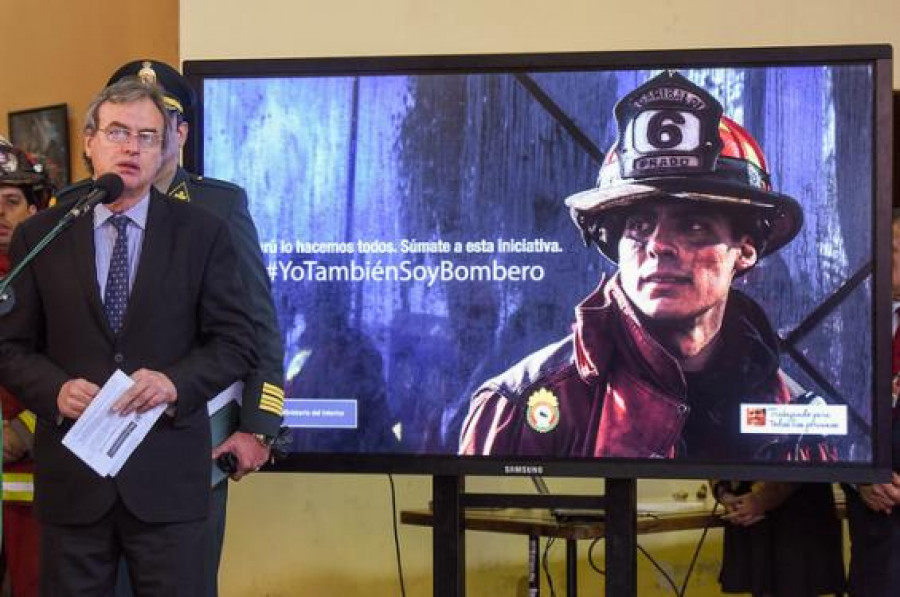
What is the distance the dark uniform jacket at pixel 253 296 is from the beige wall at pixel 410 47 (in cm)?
151

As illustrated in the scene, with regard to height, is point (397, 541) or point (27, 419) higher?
point (27, 419)

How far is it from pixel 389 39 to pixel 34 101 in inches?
104

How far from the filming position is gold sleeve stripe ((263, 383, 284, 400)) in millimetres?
2828

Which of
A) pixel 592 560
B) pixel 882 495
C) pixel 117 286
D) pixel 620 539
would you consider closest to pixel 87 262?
pixel 117 286

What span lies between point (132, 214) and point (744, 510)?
6.72ft

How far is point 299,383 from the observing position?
3.31m

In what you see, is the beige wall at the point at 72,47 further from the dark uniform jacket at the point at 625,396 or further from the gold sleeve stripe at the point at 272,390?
the gold sleeve stripe at the point at 272,390

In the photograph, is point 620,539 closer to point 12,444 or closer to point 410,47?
point 12,444

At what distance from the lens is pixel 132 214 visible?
96.9 inches

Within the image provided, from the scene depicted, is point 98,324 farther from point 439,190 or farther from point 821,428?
point 821,428

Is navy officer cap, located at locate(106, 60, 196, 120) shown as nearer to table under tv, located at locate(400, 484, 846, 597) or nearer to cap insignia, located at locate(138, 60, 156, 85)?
cap insignia, located at locate(138, 60, 156, 85)

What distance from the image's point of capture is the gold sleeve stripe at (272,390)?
283 centimetres

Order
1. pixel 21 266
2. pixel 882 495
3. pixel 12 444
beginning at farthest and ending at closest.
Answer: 1. pixel 882 495
2. pixel 12 444
3. pixel 21 266

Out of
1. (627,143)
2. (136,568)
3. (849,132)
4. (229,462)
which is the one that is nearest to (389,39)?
(627,143)
